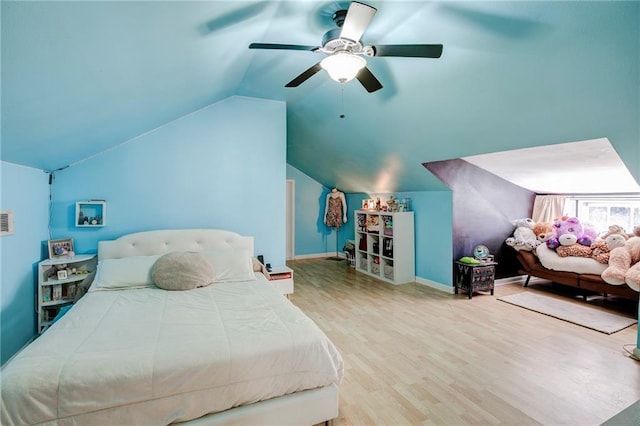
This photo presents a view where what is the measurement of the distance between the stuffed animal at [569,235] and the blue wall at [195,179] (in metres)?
3.97

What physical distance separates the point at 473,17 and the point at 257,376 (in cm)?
257

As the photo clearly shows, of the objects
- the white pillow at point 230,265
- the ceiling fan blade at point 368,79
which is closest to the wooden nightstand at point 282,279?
the white pillow at point 230,265

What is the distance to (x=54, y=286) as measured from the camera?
3146 millimetres

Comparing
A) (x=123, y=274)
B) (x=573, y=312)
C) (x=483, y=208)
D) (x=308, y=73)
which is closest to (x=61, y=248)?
(x=123, y=274)

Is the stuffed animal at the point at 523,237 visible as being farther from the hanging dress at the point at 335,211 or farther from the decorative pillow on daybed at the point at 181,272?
the decorative pillow on daybed at the point at 181,272

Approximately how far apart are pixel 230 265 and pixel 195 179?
1.27 meters

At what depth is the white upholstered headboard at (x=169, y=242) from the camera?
3.37 metres

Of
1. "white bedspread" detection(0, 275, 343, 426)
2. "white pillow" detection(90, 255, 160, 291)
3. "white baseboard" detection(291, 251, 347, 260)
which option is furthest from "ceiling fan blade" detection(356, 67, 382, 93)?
"white baseboard" detection(291, 251, 347, 260)

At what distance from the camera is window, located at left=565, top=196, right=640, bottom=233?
4.50 meters

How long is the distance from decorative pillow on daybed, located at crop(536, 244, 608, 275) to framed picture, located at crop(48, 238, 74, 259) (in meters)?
6.05

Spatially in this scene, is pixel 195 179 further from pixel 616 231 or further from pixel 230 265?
pixel 616 231

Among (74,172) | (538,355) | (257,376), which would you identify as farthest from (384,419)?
(74,172)

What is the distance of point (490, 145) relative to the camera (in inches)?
135

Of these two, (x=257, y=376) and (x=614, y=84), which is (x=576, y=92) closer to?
(x=614, y=84)
